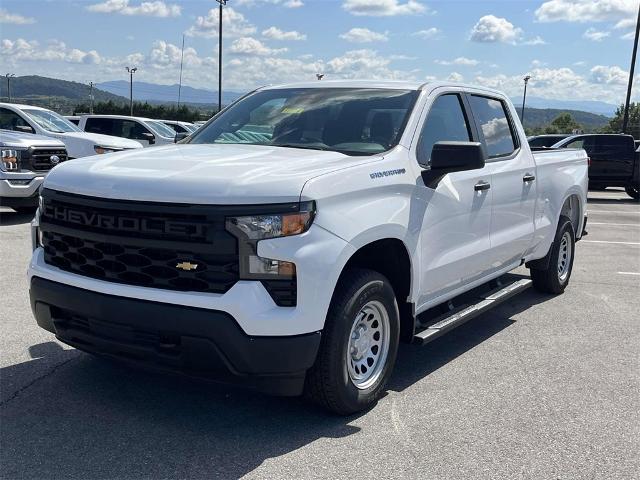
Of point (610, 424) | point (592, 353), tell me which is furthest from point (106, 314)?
point (592, 353)

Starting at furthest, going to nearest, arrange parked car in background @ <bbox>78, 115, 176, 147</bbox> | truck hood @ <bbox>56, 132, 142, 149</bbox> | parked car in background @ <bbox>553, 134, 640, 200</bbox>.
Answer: parked car in background @ <bbox>553, 134, 640, 200</bbox> < parked car in background @ <bbox>78, 115, 176, 147</bbox> < truck hood @ <bbox>56, 132, 142, 149</bbox>

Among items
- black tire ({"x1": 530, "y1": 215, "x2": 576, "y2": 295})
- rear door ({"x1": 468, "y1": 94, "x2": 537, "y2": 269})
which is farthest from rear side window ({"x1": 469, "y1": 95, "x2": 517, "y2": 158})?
black tire ({"x1": 530, "y1": 215, "x2": 576, "y2": 295})

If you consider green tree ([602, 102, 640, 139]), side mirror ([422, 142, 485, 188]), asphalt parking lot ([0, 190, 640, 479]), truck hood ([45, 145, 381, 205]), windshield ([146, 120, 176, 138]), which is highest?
green tree ([602, 102, 640, 139])

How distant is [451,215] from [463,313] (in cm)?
76

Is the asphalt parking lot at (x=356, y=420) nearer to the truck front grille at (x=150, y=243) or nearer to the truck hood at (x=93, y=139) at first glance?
the truck front grille at (x=150, y=243)

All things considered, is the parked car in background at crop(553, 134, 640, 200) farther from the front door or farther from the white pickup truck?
the white pickup truck

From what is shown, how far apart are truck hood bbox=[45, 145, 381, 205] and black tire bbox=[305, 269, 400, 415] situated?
635 millimetres

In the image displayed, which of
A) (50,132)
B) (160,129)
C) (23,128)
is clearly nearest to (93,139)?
(50,132)

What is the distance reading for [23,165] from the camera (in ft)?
36.2

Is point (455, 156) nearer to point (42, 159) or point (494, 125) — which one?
point (494, 125)

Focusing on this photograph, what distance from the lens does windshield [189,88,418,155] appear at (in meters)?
4.45

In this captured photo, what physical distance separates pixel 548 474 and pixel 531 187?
10.3 ft

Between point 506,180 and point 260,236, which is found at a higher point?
point 506,180

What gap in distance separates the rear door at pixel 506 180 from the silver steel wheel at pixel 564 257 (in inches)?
51.2
